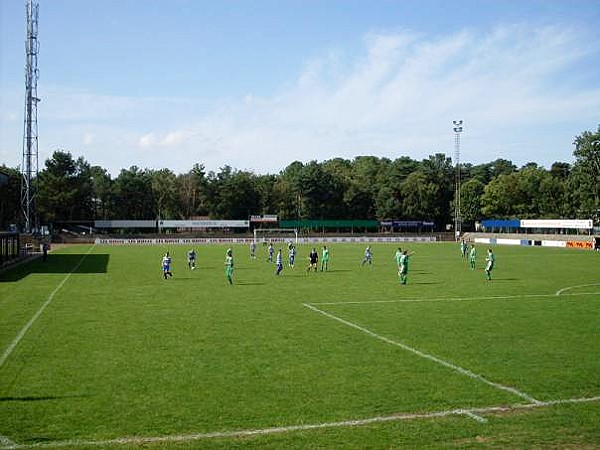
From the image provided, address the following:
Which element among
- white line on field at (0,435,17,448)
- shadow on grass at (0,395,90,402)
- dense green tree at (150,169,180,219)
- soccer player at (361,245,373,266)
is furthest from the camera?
dense green tree at (150,169,180,219)

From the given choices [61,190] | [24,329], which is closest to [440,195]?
[61,190]

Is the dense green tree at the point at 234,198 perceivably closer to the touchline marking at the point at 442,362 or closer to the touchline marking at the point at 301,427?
the touchline marking at the point at 442,362

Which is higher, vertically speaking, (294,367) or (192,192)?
(192,192)

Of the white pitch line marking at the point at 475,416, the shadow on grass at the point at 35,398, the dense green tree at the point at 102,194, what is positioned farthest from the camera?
the dense green tree at the point at 102,194

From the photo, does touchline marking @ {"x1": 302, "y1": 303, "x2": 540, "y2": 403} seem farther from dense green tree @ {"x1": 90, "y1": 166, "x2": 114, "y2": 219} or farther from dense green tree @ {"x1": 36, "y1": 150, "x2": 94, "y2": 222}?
dense green tree @ {"x1": 90, "y1": 166, "x2": 114, "y2": 219}

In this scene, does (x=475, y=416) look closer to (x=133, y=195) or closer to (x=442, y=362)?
(x=442, y=362)

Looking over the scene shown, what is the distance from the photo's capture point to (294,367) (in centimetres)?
1237

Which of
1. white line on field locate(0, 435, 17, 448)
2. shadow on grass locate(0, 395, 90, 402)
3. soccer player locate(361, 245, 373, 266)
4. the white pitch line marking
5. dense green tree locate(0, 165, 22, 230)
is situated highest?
dense green tree locate(0, 165, 22, 230)

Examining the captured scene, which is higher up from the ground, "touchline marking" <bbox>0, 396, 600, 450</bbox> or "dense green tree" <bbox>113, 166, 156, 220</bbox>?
"dense green tree" <bbox>113, 166, 156, 220</bbox>

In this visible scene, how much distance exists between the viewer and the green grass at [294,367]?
877 cm

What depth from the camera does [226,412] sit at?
952 centimetres

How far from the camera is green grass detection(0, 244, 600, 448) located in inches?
345

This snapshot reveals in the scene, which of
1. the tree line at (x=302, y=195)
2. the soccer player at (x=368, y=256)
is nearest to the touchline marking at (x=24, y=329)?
the soccer player at (x=368, y=256)

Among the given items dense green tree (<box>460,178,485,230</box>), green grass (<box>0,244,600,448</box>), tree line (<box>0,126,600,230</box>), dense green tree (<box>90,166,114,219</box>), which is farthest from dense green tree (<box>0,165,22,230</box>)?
dense green tree (<box>460,178,485,230</box>)
